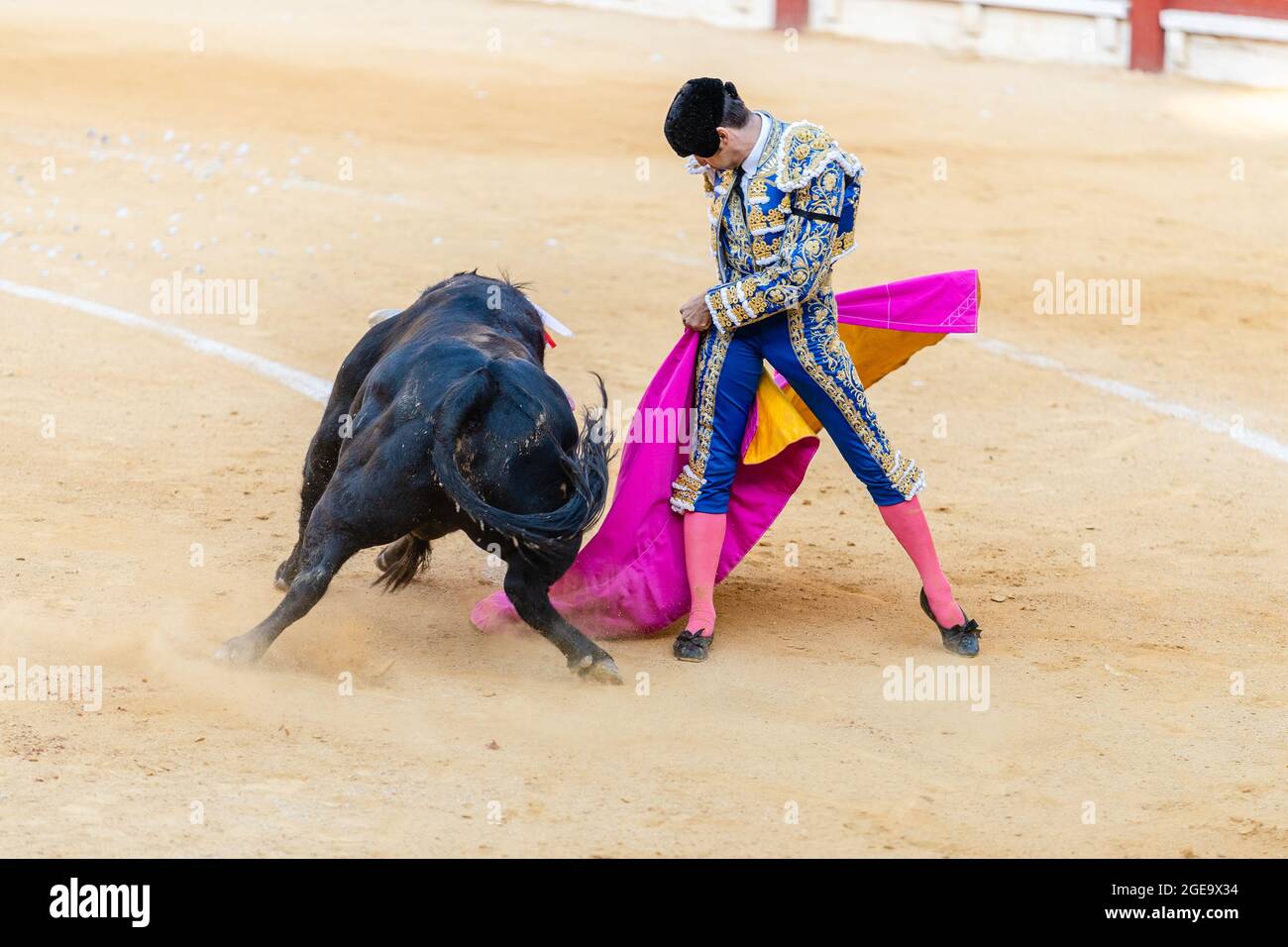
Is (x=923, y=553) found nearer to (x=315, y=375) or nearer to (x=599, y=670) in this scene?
(x=599, y=670)

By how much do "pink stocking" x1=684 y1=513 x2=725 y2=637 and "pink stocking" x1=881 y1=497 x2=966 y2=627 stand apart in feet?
0.12

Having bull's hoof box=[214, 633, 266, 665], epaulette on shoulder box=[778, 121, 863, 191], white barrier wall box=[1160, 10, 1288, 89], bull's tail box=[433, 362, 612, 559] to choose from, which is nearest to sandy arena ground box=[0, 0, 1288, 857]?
bull's hoof box=[214, 633, 266, 665]

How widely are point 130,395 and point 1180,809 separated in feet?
14.7

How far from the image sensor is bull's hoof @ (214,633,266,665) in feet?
13.1

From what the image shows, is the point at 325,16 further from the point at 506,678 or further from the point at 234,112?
the point at 506,678

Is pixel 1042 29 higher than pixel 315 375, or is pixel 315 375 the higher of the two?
pixel 1042 29

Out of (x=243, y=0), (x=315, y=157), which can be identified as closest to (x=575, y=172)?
(x=315, y=157)

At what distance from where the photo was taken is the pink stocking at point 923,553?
14.6 feet

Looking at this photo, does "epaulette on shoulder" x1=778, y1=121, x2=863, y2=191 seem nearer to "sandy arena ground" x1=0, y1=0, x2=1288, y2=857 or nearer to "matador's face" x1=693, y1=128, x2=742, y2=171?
"matador's face" x1=693, y1=128, x2=742, y2=171

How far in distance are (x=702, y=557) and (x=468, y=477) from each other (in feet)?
2.79

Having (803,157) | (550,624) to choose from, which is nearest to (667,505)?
(550,624)

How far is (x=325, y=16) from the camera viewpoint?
17844 mm

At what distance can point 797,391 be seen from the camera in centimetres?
441

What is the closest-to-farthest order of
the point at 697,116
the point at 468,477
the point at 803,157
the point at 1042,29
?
the point at 468,477, the point at 697,116, the point at 803,157, the point at 1042,29
